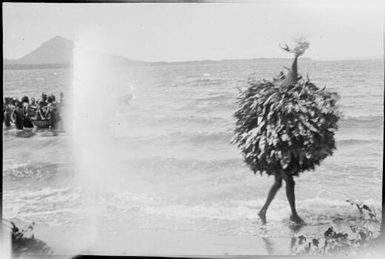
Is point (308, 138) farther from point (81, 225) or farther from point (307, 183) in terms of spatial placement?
point (81, 225)

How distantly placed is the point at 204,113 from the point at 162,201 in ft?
1.10

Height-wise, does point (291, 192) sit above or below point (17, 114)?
below

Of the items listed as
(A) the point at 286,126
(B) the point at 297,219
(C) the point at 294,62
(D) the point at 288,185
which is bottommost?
(B) the point at 297,219

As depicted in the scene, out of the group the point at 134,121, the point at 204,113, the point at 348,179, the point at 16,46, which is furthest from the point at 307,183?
the point at 16,46

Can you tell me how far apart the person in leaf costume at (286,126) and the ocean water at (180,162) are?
26 millimetres

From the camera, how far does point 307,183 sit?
6.51 feet

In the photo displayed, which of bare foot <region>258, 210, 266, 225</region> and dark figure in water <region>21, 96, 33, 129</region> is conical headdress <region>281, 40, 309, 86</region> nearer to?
bare foot <region>258, 210, 266, 225</region>

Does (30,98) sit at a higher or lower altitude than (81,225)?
higher

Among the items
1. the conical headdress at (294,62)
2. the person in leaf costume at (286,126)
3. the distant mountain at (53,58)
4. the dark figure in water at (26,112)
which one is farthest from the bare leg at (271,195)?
the dark figure in water at (26,112)

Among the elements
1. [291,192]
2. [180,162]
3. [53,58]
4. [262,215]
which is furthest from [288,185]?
[53,58]

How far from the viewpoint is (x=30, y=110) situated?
2.06m

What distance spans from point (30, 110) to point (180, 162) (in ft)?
1.84

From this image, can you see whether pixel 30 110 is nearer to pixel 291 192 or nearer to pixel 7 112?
pixel 7 112

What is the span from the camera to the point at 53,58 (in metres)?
2.00
